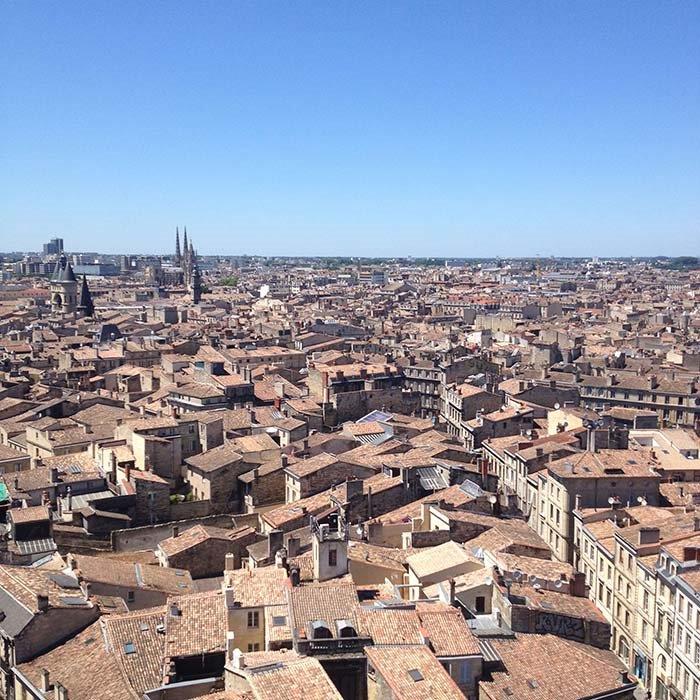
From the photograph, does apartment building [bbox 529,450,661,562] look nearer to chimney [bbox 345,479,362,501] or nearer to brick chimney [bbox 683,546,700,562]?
chimney [bbox 345,479,362,501]

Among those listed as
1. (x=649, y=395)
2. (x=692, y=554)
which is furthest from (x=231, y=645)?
(x=649, y=395)

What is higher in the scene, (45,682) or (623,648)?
(45,682)

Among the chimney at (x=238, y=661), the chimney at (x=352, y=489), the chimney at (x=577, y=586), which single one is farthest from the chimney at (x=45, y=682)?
the chimney at (x=577, y=586)

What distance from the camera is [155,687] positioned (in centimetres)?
2500

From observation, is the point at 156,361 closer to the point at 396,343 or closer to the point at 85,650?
the point at 396,343

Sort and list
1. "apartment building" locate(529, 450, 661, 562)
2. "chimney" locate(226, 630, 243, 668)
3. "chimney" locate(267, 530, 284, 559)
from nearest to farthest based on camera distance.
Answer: "chimney" locate(226, 630, 243, 668) < "chimney" locate(267, 530, 284, 559) < "apartment building" locate(529, 450, 661, 562)

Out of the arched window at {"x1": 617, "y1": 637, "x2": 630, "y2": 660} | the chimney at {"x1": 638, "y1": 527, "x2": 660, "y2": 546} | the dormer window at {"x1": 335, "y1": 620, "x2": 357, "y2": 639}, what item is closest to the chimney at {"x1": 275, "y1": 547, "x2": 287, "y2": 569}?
the dormer window at {"x1": 335, "y1": 620, "x2": 357, "y2": 639}

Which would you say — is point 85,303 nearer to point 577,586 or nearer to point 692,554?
point 577,586

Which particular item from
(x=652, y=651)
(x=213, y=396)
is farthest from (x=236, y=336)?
(x=652, y=651)

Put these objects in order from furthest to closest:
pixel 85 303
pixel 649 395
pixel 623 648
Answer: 1. pixel 85 303
2. pixel 649 395
3. pixel 623 648

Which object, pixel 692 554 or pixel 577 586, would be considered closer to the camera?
pixel 692 554

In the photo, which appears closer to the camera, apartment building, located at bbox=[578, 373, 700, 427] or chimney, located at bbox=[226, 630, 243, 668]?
chimney, located at bbox=[226, 630, 243, 668]

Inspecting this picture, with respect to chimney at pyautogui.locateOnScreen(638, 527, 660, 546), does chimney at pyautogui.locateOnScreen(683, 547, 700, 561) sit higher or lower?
higher

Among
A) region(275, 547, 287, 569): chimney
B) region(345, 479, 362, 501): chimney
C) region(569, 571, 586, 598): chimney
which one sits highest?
region(275, 547, 287, 569): chimney
